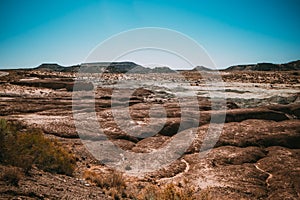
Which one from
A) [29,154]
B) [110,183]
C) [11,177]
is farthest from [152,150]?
[11,177]

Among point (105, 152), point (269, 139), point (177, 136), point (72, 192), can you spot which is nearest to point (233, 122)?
point (269, 139)

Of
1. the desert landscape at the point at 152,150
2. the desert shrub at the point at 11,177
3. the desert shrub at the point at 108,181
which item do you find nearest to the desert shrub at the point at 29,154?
the desert landscape at the point at 152,150

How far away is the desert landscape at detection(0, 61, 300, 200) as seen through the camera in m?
9.52

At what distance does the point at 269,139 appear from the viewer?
1941cm

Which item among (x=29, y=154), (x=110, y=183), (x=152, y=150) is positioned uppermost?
(x=29, y=154)

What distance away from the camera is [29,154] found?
1081cm

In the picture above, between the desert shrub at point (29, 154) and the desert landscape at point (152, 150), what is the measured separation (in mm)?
36

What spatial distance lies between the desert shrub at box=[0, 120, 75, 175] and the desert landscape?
4 centimetres

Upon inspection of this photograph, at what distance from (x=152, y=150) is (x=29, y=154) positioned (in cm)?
874

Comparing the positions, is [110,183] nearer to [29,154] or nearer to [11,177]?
[29,154]

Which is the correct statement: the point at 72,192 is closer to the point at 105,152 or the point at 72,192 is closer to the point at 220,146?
the point at 105,152

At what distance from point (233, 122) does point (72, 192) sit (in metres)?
16.9

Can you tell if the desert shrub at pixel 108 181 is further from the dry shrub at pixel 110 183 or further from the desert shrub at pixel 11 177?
the desert shrub at pixel 11 177

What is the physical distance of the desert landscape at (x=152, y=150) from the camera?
31.2ft
